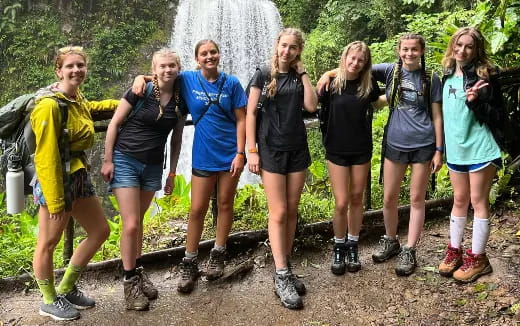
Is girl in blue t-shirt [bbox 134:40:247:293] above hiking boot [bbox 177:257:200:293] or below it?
above

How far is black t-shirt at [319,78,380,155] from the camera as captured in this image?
3545 mm

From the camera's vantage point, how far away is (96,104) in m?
3.53

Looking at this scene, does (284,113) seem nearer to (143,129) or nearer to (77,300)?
(143,129)

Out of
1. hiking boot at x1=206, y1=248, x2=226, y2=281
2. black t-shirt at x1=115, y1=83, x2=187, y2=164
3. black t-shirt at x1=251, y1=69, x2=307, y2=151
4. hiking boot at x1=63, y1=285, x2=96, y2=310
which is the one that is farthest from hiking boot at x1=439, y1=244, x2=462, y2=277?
hiking boot at x1=63, y1=285, x2=96, y2=310

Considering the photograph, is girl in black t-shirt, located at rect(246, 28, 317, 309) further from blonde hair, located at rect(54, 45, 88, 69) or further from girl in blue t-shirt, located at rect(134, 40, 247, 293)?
blonde hair, located at rect(54, 45, 88, 69)

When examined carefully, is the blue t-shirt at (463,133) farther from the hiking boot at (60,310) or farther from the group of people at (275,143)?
the hiking boot at (60,310)

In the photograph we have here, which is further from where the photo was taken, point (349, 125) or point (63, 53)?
point (349, 125)

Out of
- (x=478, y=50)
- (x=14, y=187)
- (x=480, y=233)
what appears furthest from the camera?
(x=480, y=233)

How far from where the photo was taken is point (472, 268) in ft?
12.0

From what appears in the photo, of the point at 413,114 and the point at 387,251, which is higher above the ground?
the point at 413,114

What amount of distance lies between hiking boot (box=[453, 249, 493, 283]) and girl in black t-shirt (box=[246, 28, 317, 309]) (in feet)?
3.87

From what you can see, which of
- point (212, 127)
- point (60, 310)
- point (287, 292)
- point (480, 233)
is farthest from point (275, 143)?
point (60, 310)

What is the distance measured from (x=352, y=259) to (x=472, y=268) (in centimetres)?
84

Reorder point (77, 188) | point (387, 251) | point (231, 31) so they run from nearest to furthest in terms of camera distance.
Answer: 1. point (77, 188)
2. point (387, 251)
3. point (231, 31)
